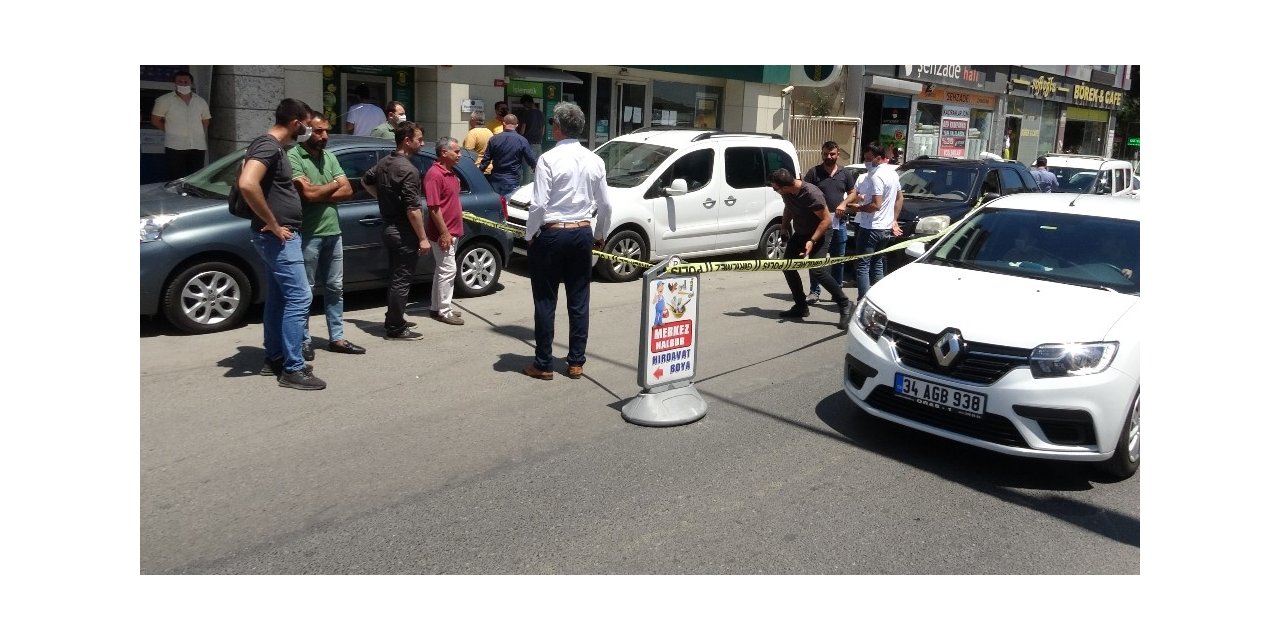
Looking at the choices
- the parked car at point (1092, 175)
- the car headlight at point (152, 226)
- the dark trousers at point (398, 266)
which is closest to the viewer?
the car headlight at point (152, 226)

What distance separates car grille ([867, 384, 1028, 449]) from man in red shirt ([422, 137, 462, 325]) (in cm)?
406

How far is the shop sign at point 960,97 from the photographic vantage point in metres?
27.9

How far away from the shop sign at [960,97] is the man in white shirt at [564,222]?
22722 mm

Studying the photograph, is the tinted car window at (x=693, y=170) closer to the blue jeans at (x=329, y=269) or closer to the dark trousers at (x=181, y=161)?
the blue jeans at (x=329, y=269)

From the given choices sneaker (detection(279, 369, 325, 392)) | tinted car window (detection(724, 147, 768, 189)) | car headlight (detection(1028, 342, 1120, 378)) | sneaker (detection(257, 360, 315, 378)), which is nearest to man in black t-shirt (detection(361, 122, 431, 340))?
sneaker (detection(257, 360, 315, 378))

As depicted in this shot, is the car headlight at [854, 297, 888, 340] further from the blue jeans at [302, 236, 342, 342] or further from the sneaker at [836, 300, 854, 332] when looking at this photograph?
the blue jeans at [302, 236, 342, 342]

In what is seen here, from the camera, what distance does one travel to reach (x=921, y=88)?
87.2ft

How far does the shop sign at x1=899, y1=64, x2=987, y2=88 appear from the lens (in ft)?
84.0

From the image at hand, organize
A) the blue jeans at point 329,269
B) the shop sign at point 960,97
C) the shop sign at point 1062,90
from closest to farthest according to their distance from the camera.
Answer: the blue jeans at point 329,269, the shop sign at point 960,97, the shop sign at point 1062,90

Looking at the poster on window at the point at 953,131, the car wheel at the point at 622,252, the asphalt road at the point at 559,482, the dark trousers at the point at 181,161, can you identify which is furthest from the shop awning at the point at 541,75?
the poster on window at the point at 953,131

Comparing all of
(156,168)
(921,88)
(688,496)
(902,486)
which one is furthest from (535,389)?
(921,88)

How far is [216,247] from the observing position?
7.26 m

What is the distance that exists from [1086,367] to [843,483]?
1387 millimetres

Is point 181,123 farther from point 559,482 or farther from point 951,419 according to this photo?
point 951,419
